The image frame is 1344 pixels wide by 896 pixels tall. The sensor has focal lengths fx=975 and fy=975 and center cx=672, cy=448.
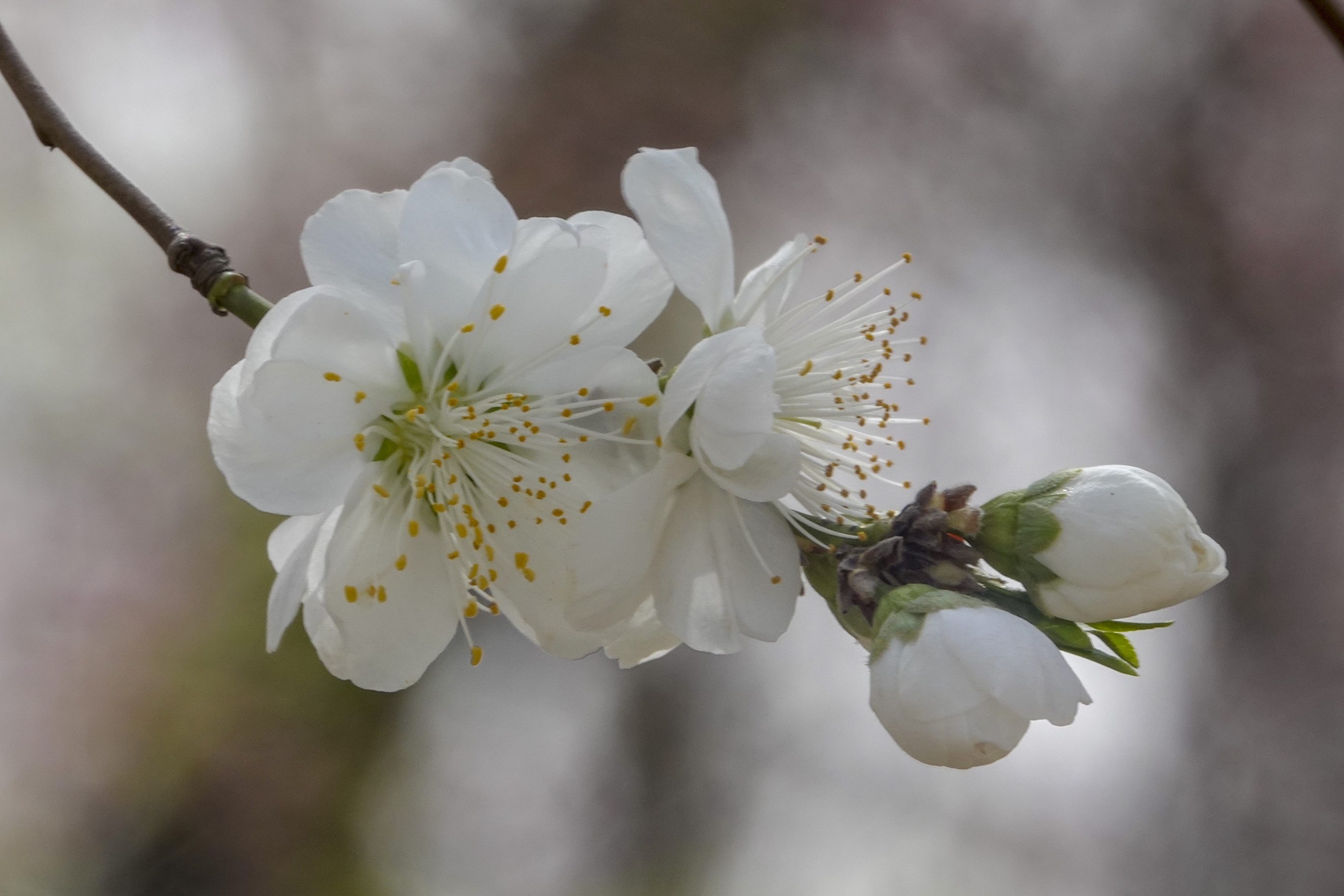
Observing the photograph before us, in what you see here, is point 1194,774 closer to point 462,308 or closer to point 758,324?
point 758,324

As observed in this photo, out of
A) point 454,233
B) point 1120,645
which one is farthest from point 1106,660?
point 454,233

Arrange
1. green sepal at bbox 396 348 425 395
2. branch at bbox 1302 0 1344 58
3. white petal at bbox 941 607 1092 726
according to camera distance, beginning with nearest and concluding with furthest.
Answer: branch at bbox 1302 0 1344 58 → white petal at bbox 941 607 1092 726 → green sepal at bbox 396 348 425 395

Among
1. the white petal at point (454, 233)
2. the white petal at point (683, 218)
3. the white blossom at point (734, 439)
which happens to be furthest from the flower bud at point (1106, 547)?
the white petal at point (454, 233)

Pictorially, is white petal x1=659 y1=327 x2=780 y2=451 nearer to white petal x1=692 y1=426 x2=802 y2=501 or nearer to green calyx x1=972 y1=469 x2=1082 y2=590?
white petal x1=692 y1=426 x2=802 y2=501

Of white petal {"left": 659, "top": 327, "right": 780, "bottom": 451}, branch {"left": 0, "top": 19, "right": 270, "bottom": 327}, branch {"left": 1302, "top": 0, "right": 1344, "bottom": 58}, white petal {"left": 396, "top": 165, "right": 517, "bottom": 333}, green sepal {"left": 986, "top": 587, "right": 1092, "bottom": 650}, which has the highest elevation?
branch {"left": 0, "top": 19, "right": 270, "bottom": 327}

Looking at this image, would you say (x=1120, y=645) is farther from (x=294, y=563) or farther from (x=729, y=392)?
(x=294, y=563)

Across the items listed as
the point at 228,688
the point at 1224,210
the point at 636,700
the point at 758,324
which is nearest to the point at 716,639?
the point at 758,324

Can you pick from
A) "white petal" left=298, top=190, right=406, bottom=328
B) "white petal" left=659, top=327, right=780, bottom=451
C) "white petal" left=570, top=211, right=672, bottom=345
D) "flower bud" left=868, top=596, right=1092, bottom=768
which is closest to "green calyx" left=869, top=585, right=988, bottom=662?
"flower bud" left=868, top=596, right=1092, bottom=768
